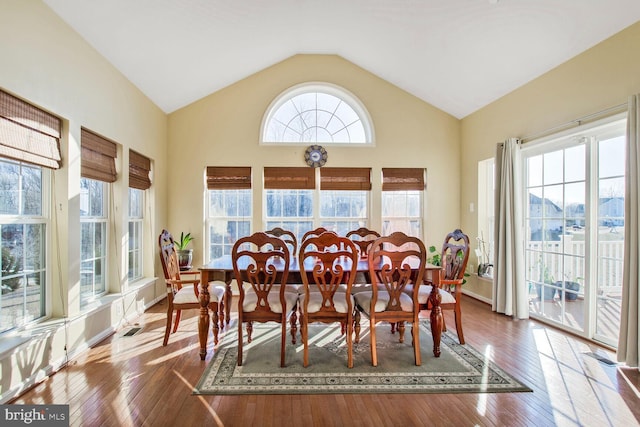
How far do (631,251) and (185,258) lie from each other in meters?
4.86

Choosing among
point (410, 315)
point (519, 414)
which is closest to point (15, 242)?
point (410, 315)

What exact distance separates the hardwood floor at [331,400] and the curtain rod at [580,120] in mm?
2103

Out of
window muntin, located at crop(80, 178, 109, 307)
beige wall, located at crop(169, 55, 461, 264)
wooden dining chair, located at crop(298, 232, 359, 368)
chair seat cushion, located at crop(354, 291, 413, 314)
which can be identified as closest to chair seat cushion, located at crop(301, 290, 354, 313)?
wooden dining chair, located at crop(298, 232, 359, 368)

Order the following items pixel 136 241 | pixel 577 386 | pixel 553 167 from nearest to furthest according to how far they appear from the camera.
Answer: pixel 577 386 < pixel 553 167 < pixel 136 241

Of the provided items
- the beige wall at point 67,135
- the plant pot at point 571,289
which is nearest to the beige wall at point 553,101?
the plant pot at point 571,289

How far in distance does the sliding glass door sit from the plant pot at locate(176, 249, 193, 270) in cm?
449

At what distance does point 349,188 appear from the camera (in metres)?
4.89

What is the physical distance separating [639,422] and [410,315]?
139 cm

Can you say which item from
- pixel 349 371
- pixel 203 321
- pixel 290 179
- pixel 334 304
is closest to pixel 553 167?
pixel 334 304

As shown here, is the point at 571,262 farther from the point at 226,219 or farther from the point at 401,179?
the point at 226,219

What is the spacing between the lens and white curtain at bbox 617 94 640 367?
94.6 inches

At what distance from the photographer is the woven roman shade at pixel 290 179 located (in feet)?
15.9

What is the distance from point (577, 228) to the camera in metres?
3.19

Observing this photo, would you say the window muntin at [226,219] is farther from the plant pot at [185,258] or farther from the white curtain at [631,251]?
the white curtain at [631,251]
